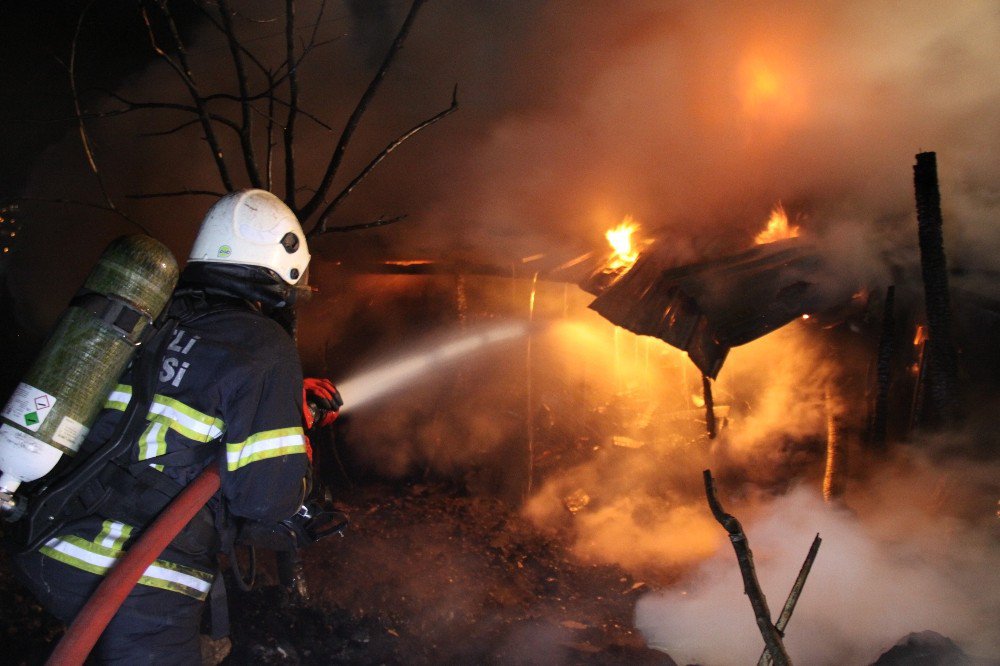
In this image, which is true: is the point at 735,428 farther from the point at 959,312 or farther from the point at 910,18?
the point at 910,18

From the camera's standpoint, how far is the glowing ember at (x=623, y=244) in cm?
688

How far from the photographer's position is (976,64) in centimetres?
732

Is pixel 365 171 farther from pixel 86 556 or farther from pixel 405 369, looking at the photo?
pixel 86 556

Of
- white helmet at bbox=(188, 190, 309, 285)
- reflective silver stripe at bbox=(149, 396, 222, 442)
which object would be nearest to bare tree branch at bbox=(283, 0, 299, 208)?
white helmet at bbox=(188, 190, 309, 285)

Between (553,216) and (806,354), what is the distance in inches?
172

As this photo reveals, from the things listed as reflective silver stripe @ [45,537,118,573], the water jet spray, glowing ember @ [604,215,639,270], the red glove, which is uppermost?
glowing ember @ [604,215,639,270]

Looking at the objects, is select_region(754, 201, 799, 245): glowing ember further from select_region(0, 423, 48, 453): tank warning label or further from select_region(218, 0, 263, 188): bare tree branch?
select_region(0, 423, 48, 453): tank warning label

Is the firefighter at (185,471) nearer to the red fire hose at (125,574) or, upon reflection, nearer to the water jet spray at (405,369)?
the red fire hose at (125,574)

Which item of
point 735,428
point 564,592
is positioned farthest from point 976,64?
point 564,592

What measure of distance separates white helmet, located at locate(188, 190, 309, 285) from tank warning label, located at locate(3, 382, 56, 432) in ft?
2.66

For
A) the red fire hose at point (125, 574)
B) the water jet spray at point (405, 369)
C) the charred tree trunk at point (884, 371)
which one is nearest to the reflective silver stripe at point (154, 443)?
the red fire hose at point (125, 574)

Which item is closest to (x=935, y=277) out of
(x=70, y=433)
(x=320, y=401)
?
(x=320, y=401)

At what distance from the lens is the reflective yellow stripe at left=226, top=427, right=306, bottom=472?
7.25 feet

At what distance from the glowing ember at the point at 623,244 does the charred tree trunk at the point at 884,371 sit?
2.73 m
